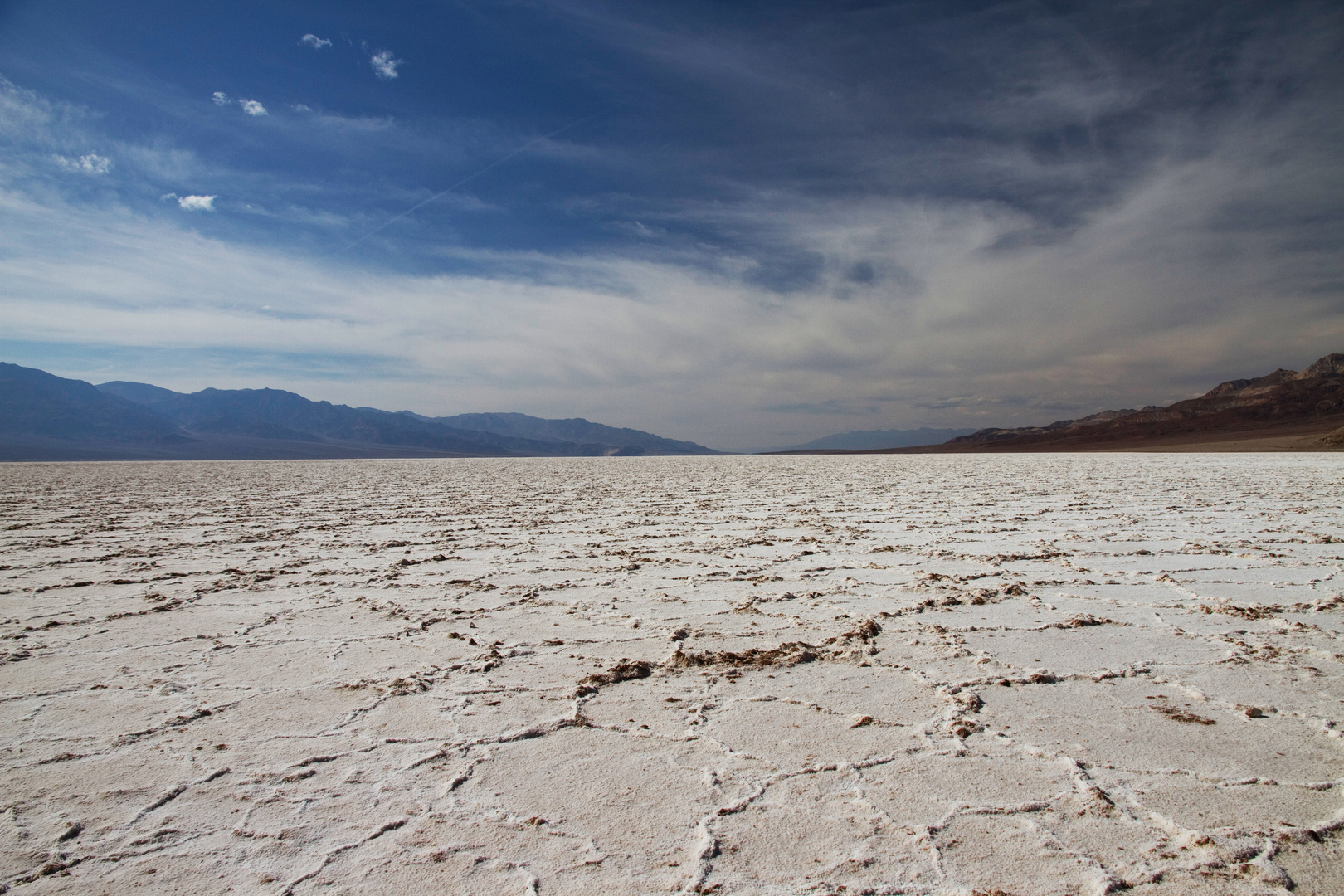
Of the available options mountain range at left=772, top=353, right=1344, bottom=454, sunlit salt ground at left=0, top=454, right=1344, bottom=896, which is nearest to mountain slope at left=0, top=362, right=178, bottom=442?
mountain range at left=772, top=353, right=1344, bottom=454

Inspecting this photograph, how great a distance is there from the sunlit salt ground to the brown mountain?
65.4 metres

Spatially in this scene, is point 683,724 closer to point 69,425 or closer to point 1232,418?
point 1232,418

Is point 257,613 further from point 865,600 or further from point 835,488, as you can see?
point 835,488

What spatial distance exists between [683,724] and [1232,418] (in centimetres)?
8566

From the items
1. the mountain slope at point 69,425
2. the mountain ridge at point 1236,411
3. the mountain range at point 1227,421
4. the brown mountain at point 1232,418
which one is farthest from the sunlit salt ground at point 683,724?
the mountain slope at point 69,425

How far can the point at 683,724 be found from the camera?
2074mm

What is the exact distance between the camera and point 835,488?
11.7 metres

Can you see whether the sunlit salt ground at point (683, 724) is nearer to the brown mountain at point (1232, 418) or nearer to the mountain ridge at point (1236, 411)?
the brown mountain at point (1232, 418)

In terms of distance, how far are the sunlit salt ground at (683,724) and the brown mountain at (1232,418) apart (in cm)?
6537

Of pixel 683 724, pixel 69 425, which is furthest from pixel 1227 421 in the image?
pixel 69 425

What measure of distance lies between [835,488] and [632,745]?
33.8ft

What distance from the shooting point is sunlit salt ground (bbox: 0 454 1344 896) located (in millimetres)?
1410

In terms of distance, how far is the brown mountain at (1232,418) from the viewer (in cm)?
5875

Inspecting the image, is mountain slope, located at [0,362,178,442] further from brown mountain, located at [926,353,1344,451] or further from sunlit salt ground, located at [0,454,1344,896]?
sunlit salt ground, located at [0,454,1344,896]
